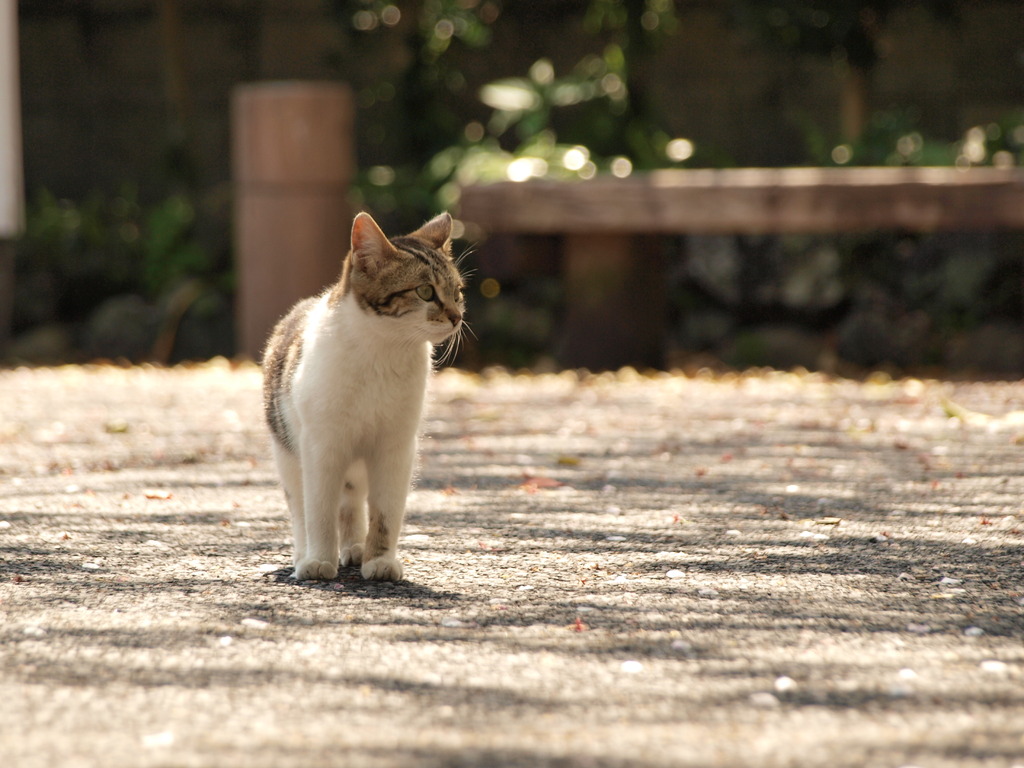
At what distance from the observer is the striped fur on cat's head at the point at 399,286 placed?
11.3ft

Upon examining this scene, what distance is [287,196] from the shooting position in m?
9.09

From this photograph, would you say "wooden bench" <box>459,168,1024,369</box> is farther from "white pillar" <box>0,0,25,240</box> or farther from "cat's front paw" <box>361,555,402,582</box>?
"cat's front paw" <box>361,555,402,582</box>

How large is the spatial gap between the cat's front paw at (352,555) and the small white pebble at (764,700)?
59.3 inches

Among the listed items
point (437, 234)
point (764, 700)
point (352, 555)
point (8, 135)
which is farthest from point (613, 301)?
point (764, 700)

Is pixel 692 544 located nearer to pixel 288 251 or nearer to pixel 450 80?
pixel 288 251

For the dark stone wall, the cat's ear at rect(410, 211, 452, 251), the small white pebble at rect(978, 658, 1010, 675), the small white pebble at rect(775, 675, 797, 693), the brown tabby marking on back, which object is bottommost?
the small white pebble at rect(978, 658, 1010, 675)

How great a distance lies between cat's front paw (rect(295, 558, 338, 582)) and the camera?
3.39 metres

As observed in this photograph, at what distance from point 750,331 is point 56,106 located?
21.2 feet

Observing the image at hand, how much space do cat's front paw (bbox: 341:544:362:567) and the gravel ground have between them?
0.47ft

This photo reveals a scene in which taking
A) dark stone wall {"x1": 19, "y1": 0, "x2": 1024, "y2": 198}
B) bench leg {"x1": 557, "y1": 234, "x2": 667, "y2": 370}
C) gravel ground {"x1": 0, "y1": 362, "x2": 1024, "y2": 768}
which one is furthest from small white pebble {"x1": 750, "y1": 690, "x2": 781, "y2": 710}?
dark stone wall {"x1": 19, "y1": 0, "x2": 1024, "y2": 198}

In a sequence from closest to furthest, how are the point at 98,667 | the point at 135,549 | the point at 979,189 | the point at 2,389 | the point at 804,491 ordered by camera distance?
1. the point at 98,667
2. the point at 135,549
3. the point at 804,491
4. the point at 979,189
5. the point at 2,389

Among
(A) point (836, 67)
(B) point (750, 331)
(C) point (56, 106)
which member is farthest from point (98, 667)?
(C) point (56, 106)

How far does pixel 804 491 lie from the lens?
4.70 m

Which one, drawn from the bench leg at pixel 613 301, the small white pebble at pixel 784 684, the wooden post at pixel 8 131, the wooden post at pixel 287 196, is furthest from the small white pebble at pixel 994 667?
the wooden post at pixel 8 131
